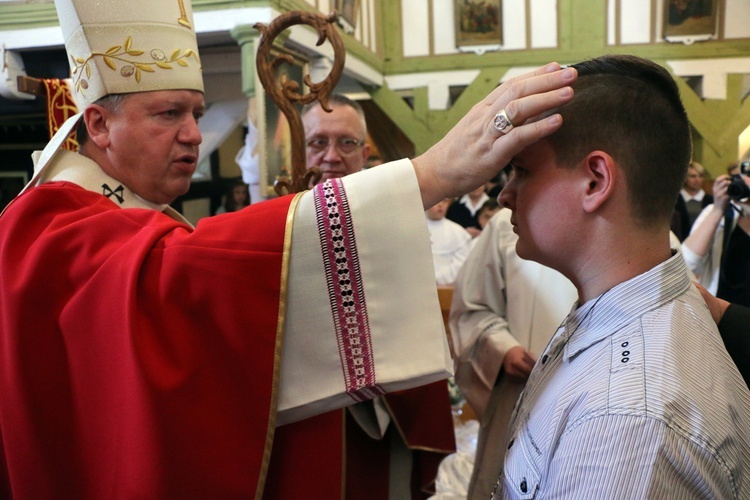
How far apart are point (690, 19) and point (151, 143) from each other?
1076 cm

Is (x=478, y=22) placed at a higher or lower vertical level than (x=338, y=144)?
higher

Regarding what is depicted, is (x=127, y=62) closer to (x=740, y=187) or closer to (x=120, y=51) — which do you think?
(x=120, y=51)

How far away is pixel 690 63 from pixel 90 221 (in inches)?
429

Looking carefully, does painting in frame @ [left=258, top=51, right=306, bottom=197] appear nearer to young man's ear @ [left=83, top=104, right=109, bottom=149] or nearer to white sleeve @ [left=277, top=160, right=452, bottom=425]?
young man's ear @ [left=83, top=104, right=109, bottom=149]

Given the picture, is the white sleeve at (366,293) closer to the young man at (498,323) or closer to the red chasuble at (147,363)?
the red chasuble at (147,363)

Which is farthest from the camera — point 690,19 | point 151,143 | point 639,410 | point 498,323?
point 690,19

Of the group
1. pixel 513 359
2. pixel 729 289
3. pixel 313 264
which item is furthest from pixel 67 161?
pixel 729 289

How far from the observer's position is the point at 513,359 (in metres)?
2.35

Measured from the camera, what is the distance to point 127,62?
1719mm

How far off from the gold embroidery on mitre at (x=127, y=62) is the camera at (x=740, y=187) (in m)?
2.49

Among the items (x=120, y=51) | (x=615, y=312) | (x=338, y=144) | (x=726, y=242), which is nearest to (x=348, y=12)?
(x=726, y=242)

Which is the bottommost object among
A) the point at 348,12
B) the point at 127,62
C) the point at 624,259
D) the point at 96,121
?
the point at 624,259

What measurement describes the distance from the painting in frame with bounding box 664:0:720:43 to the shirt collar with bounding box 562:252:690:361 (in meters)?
10.7

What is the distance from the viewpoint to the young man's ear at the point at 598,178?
1.20 meters
